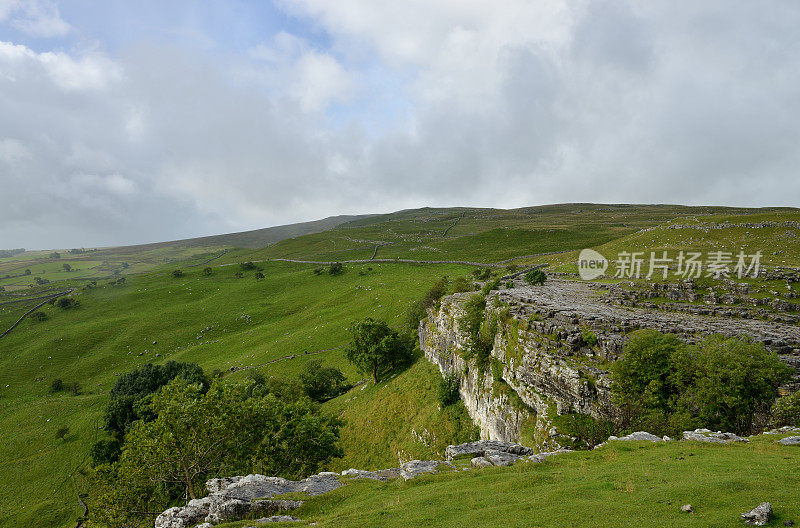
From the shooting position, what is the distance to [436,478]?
18172 millimetres

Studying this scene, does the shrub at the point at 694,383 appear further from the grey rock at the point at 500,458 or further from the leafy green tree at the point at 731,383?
the grey rock at the point at 500,458

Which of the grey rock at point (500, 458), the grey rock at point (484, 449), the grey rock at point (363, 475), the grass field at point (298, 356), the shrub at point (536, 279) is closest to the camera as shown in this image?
the grass field at point (298, 356)

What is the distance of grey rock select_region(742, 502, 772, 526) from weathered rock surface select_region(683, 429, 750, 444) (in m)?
9.68

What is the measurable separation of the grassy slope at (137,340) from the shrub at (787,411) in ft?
197

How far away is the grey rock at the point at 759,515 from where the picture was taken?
9103 mm

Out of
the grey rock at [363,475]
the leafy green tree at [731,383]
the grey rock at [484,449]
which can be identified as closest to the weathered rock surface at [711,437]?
the leafy green tree at [731,383]

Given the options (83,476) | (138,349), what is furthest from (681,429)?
(138,349)

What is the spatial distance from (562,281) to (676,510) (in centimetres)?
5756

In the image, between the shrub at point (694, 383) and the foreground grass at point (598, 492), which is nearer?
the foreground grass at point (598, 492)

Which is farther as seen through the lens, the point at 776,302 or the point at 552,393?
the point at 776,302

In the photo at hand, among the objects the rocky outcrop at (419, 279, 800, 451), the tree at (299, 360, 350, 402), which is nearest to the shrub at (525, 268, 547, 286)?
the rocky outcrop at (419, 279, 800, 451)

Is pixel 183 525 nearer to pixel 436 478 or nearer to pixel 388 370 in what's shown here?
pixel 436 478

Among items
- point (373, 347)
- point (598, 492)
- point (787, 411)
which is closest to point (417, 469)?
point (598, 492)

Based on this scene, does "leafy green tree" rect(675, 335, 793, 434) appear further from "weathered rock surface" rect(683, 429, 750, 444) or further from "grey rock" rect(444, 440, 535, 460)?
"grey rock" rect(444, 440, 535, 460)
